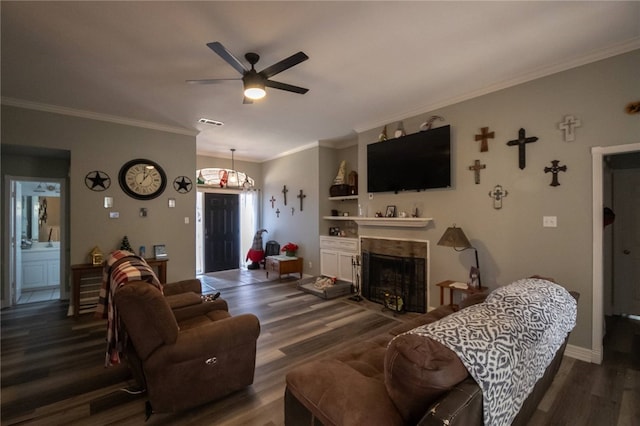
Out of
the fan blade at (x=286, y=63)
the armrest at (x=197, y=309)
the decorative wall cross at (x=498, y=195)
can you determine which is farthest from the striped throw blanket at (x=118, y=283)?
the decorative wall cross at (x=498, y=195)

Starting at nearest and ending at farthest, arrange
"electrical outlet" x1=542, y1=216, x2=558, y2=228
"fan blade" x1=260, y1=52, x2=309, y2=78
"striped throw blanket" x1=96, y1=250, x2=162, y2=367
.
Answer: "striped throw blanket" x1=96, y1=250, x2=162, y2=367 → "fan blade" x1=260, y1=52, x2=309, y2=78 → "electrical outlet" x1=542, y1=216, x2=558, y2=228

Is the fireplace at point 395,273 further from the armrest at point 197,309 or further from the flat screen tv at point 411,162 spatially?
the armrest at point 197,309

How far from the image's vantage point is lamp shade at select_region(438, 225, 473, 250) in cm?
326

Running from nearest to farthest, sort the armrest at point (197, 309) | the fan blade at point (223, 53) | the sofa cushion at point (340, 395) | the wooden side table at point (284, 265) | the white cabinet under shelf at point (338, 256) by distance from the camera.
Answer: the sofa cushion at point (340, 395) → the fan blade at point (223, 53) → the armrest at point (197, 309) → the white cabinet under shelf at point (338, 256) → the wooden side table at point (284, 265)

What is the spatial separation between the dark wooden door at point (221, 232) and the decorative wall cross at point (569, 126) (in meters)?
6.65

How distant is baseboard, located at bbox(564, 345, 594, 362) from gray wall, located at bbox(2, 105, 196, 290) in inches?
201

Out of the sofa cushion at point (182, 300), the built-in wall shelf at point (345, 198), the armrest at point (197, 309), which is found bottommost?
the armrest at point (197, 309)

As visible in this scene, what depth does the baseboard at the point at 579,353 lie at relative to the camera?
8.90 feet

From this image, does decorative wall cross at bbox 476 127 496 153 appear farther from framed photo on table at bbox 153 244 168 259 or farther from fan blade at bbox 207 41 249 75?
framed photo on table at bbox 153 244 168 259

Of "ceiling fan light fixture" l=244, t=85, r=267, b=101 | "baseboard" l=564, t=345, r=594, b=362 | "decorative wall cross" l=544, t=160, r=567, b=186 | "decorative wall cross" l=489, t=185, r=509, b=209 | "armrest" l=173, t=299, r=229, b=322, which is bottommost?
"baseboard" l=564, t=345, r=594, b=362

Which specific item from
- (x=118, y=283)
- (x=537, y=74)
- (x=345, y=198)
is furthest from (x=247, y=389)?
(x=537, y=74)

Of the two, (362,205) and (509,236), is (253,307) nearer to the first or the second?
(362,205)

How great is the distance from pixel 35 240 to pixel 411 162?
6.90m

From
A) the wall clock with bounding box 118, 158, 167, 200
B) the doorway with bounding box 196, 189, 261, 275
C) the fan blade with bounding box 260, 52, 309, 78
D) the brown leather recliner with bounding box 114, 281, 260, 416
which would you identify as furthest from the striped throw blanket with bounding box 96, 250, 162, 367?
the doorway with bounding box 196, 189, 261, 275
